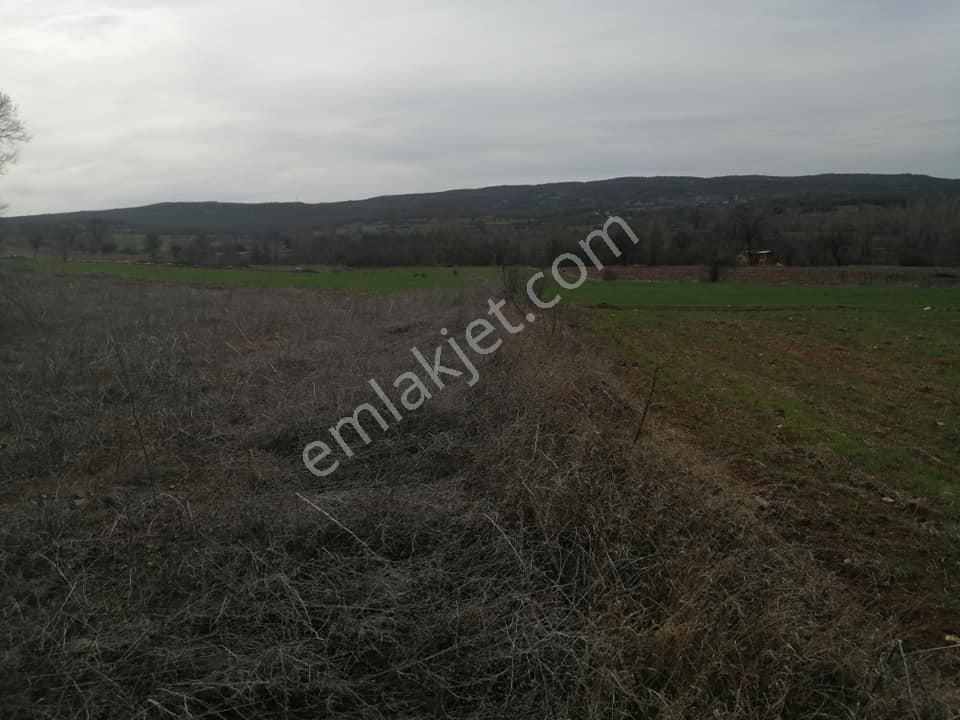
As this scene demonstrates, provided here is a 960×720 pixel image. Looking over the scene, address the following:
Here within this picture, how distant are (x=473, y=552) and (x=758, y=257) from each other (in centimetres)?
4873

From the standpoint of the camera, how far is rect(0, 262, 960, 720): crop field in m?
2.53

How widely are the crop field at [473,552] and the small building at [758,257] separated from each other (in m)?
40.9

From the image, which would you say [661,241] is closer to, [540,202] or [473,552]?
[540,202]

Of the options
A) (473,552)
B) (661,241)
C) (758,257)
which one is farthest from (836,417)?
(758,257)

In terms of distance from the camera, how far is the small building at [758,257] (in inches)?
1793

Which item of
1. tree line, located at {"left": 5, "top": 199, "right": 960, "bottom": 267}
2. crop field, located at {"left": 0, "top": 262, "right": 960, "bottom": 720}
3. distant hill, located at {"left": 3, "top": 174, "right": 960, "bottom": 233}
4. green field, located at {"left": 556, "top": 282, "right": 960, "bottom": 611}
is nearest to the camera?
crop field, located at {"left": 0, "top": 262, "right": 960, "bottom": 720}

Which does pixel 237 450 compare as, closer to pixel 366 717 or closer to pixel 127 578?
pixel 127 578

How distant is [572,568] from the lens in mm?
3262

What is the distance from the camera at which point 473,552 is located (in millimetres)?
3334

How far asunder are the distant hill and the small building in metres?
11.3

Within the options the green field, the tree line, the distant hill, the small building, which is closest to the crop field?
the green field

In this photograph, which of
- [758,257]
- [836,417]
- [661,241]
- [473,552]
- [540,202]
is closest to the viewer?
[473,552]

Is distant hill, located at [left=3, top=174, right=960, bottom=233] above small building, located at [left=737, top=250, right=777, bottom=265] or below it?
above

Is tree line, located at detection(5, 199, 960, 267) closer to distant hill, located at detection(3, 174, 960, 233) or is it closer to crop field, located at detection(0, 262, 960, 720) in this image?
distant hill, located at detection(3, 174, 960, 233)
